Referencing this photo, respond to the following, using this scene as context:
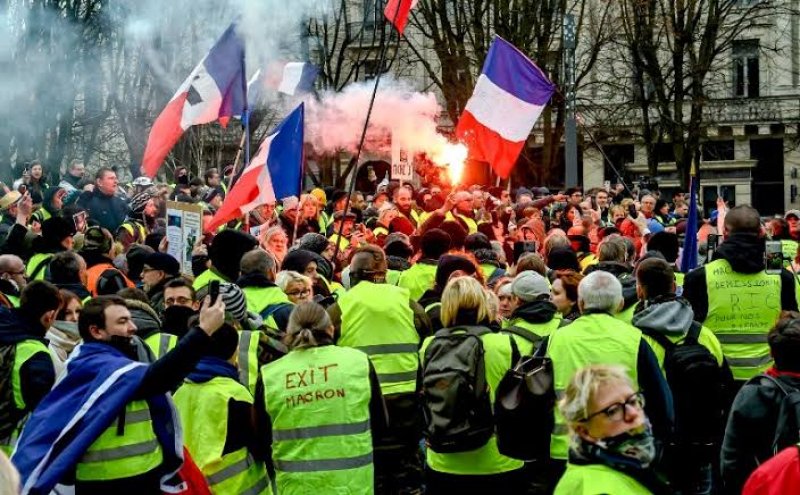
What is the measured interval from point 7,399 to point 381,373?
2.31 meters

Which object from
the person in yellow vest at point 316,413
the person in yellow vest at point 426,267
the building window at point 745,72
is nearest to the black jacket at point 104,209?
the person in yellow vest at point 426,267

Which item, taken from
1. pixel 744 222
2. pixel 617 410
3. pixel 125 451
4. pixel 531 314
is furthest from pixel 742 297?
pixel 125 451

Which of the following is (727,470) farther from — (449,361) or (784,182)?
(784,182)

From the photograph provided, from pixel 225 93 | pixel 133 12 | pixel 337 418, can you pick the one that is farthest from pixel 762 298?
pixel 133 12

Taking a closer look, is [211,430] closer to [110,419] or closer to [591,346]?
[110,419]

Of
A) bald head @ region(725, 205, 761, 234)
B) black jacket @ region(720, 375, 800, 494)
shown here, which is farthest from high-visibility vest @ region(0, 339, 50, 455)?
bald head @ region(725, 205, 761, 234)

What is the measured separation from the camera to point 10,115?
2911cm

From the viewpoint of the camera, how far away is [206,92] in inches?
492

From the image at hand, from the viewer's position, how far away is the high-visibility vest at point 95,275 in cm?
931

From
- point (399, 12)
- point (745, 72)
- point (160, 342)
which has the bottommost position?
point (160, 342)

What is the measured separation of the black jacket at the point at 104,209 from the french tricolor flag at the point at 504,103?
4234 mm

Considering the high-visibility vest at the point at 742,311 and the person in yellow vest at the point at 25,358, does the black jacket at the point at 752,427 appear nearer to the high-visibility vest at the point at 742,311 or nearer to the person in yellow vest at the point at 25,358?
the high-visibility vest at the point at 742,311

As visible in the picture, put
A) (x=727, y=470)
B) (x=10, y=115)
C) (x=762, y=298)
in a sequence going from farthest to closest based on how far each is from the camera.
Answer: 1. (x=10, y=115)
2. (x=762, y=298)
3. (x=727, y=470)

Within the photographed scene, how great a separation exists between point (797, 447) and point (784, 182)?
45.3m
